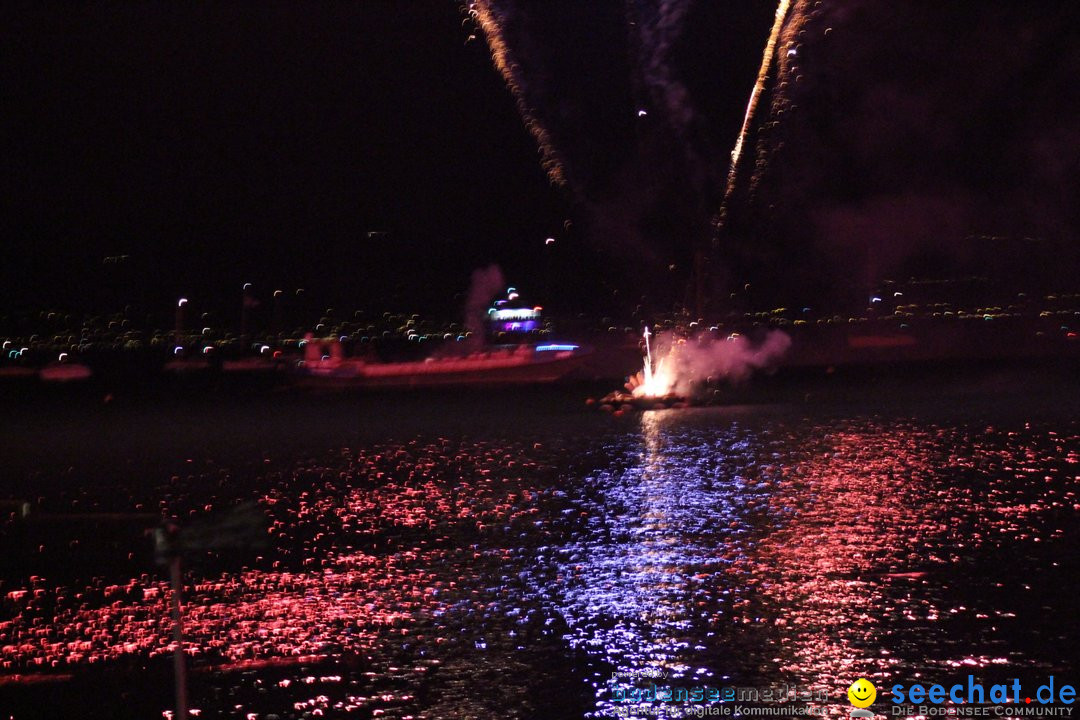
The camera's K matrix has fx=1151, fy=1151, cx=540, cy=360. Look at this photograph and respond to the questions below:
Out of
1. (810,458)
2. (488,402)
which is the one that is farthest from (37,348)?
(810,458)

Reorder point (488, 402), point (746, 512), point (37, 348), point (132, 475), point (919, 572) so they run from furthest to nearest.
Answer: point (37, 348), point (488, 402), point (132, 475), point (746, 512), point (919, 572)

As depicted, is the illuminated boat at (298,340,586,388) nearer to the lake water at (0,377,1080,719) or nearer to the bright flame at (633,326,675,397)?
the bright flame at (633,326,675,397)

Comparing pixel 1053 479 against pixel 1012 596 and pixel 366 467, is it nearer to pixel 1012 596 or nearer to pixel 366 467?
pixel 1012 596

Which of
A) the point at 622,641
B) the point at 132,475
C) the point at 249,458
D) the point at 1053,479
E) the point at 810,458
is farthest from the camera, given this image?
the point at 249,458

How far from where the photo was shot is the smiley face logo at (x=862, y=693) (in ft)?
18.5

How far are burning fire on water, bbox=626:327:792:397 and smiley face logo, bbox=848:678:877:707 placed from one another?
20.6 m

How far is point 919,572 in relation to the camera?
27.6ft

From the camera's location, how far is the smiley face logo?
5.62m

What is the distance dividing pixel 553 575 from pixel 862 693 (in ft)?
11.2

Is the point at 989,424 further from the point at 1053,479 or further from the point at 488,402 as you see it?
the point at 488,402

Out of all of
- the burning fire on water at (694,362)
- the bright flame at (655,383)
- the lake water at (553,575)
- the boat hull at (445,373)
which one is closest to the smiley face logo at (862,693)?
the lake water at (553,575)

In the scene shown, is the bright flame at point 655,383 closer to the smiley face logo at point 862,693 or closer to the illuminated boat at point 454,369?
the illuminated boat at point 454,369

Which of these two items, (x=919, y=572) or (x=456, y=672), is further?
(x=919, y=572)

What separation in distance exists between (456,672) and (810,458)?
9.80 m
